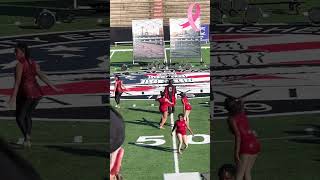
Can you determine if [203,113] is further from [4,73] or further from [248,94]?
[4,73]

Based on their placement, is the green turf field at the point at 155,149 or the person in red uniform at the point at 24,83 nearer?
the person in red uniform at the point at 24,83

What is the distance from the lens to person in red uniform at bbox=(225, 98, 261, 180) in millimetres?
5492

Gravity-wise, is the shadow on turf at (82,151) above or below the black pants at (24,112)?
below

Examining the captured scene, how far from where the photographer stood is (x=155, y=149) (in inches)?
373

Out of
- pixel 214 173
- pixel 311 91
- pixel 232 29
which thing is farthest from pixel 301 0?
pixel 214 173

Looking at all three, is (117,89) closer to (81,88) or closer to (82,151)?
(81,88)

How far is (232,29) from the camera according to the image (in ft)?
52.3

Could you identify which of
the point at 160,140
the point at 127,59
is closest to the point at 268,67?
the point at 127,59

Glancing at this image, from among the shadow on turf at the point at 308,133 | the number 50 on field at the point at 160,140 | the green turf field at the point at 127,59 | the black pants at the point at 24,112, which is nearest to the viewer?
the black pants at the point at 24,112

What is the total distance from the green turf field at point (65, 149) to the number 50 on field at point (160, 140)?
2.44ft

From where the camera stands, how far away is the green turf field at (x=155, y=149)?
834 centimetres

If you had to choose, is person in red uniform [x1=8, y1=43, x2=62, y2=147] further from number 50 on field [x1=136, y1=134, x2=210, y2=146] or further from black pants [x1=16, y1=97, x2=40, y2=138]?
number 50 on field [x1=136, y1=134, x2=210, y2=146]

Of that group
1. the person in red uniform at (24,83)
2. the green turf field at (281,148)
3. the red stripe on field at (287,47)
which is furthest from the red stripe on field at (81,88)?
the red stripe on field at (287,47)

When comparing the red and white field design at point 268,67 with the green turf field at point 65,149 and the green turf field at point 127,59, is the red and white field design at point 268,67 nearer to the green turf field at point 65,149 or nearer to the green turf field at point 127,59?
the green turf field at point 127,59
